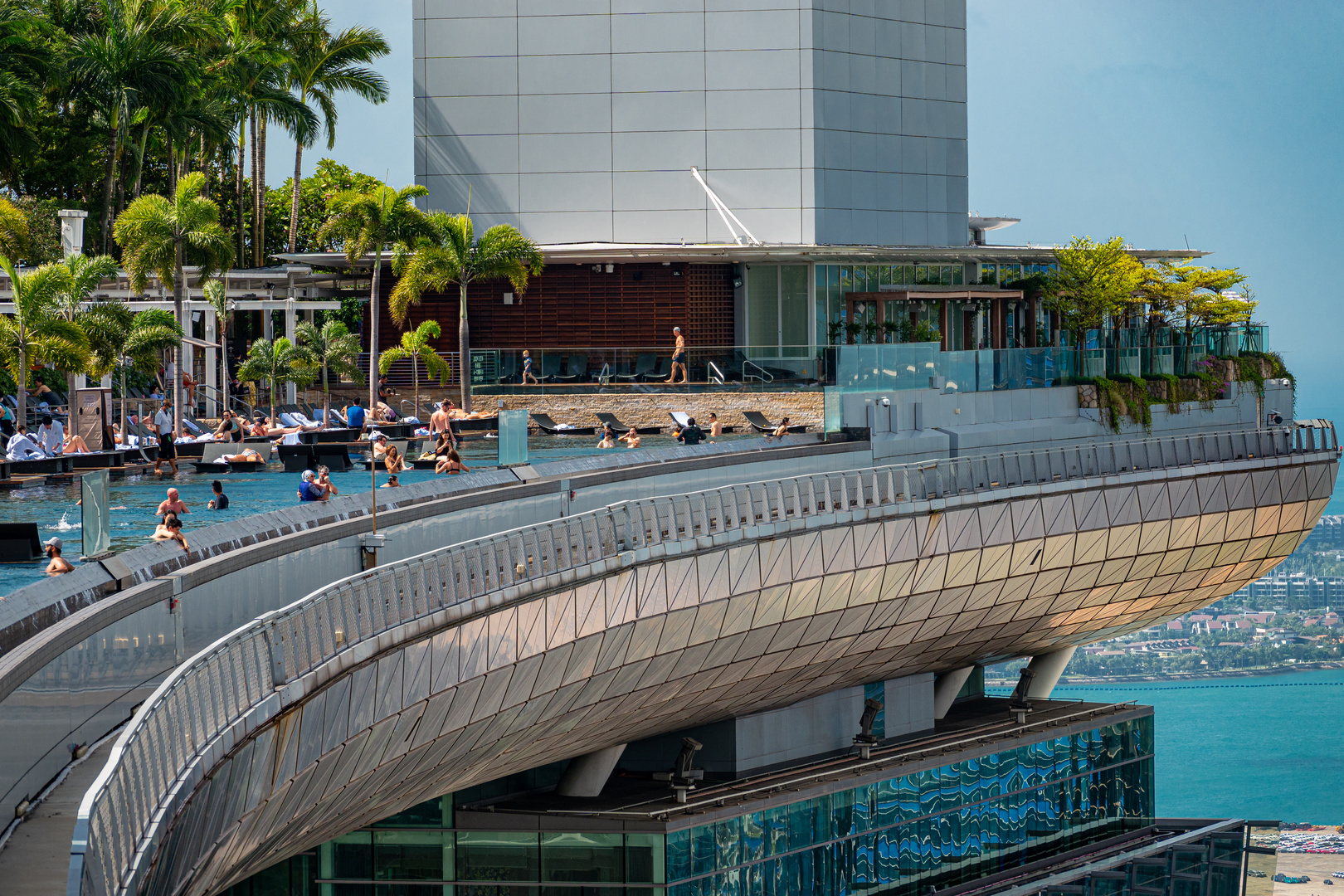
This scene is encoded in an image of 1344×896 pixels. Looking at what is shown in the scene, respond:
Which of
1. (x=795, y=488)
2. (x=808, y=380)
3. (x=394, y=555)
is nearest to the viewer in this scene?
(x=394, y=555)

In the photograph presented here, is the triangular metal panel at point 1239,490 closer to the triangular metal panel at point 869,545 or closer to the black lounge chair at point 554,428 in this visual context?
the triangular metal panel at point 869,545

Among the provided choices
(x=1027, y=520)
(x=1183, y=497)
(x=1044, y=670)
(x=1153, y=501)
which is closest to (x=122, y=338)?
(x=1027, y=520)

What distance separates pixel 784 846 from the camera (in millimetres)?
25312

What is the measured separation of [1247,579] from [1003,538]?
12.0 m

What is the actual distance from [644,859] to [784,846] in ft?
9.19

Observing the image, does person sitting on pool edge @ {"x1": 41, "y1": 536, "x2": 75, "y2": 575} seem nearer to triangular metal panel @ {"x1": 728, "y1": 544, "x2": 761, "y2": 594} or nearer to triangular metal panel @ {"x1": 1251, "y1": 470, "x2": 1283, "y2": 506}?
triangular metal panel @ {"x1": 728, "y1": 544, "x2": 761, "y2": 594}

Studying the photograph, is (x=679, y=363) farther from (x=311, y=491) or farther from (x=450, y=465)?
(x=311, y=491)

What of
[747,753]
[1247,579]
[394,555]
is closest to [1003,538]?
[747,753]

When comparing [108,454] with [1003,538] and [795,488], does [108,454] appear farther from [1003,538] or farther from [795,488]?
[1003,538]

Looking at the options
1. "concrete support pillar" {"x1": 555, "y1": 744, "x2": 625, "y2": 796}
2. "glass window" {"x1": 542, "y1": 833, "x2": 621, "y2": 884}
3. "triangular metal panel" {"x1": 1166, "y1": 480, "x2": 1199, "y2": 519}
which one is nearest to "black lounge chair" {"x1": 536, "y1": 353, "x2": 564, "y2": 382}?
"triangular metal panel" {"x1": 1166, "y1": 480, "x2": 1199, "y2": 519}

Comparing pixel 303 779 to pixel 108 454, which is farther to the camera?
pixel 108 454

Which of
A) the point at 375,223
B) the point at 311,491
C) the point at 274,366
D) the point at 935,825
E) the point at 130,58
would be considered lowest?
the point at 935,825

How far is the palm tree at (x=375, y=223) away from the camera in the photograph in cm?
4128

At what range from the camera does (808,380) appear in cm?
3972
